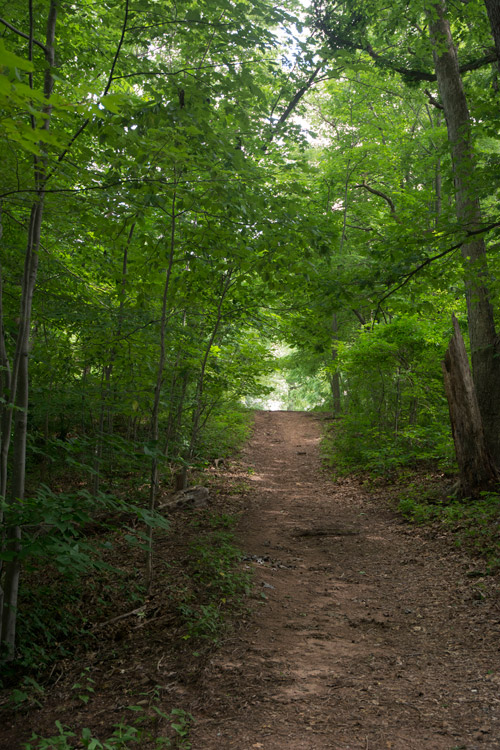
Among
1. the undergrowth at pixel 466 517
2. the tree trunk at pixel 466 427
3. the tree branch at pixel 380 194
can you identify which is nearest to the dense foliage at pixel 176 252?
the tree trunk at pixel 466 427

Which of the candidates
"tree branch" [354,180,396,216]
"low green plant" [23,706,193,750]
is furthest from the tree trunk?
"tree branch" [354,180,396,216]

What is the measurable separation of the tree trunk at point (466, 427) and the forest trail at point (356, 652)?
1.24 metres

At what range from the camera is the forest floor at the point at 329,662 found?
8.45 feet

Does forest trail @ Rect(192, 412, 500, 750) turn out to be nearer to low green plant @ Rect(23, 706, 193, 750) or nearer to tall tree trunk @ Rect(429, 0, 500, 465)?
low green plant @ Rect(23, 706, 193, 750)

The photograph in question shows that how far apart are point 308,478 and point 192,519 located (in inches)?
186

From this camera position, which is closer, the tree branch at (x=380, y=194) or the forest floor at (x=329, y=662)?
the forest floor at (x=329, y=662)

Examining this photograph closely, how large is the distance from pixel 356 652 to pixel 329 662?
0.29 metres

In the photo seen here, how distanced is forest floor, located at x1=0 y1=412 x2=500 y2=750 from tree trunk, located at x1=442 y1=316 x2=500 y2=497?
1.34m

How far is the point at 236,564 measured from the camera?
203 inches

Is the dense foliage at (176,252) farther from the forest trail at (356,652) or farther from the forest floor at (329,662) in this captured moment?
the forest trail at (356,652)

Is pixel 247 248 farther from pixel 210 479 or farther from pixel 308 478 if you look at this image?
pixel 308 478

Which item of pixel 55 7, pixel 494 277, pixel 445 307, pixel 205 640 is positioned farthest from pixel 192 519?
pixel 445 307

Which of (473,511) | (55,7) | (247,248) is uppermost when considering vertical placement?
(55,7)

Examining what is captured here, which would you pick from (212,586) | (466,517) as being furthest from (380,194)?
(212,586)
